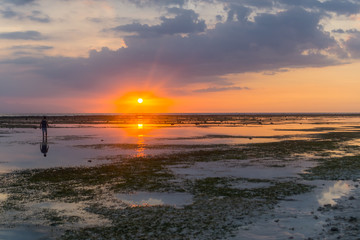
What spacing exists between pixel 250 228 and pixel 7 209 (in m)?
9.72

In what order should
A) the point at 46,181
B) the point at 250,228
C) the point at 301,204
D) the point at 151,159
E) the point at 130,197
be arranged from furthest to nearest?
the point at 151,159, the point at 46,181, the point at 130,197, the point at 301,204, the point at 250,228

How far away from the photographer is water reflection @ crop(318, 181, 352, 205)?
47.1ft

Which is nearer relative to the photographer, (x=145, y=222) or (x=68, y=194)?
(x=145, y=222)

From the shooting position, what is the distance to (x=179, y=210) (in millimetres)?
13258

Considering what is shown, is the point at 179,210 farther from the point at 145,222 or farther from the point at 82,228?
the point at 82,228

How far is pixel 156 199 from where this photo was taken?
15.0 m

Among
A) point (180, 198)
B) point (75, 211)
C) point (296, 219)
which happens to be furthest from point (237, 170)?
point (75, 211)

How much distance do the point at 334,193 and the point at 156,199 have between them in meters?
8.37

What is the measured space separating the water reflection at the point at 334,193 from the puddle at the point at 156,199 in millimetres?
5831

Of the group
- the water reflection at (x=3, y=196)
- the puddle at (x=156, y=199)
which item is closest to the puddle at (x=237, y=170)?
the puddle at (x=156, y=199)

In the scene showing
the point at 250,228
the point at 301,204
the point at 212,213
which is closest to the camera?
the point at 250,228

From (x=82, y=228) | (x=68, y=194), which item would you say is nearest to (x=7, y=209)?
(x=68, y=194)

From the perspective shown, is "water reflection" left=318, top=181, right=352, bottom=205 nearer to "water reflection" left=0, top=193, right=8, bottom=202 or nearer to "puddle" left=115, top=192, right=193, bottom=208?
"puddle" left=115, top=192, right=193, bottom=208

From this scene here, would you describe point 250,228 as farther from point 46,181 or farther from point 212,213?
point 46,181
